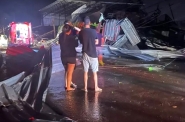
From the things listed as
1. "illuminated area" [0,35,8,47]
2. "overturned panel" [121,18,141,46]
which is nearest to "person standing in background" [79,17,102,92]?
"overturned panel" [121,18,141,46]

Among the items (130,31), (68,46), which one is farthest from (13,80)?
(130,31)

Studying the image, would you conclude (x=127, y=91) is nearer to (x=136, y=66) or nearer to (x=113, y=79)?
(x=113, y=79)

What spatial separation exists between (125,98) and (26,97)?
7.96 feet

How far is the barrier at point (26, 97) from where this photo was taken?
4.42 meters

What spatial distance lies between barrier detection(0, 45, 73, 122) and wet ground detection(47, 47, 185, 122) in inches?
19.8

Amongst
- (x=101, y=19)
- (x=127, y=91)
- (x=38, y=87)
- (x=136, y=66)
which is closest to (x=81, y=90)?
(x=127, y=91)

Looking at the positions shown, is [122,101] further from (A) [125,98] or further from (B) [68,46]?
(B) [68,46]

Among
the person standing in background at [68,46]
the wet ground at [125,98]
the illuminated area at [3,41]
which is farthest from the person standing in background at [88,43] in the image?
the illuminated area at [3,41]

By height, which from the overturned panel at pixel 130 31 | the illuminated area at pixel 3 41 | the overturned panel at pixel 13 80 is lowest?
the overturned panel at pixel 13 80

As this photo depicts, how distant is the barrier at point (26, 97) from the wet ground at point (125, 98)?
0.50 m

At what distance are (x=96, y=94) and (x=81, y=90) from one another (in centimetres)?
56

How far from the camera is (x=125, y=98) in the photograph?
657cm

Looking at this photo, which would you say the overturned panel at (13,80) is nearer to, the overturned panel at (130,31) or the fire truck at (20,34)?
the overturned panel at (130,31)

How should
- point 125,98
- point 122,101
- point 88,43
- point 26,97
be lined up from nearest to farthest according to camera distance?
1. point 26,97
2. point 122,101
3. point 125,98
4. point 88,43
